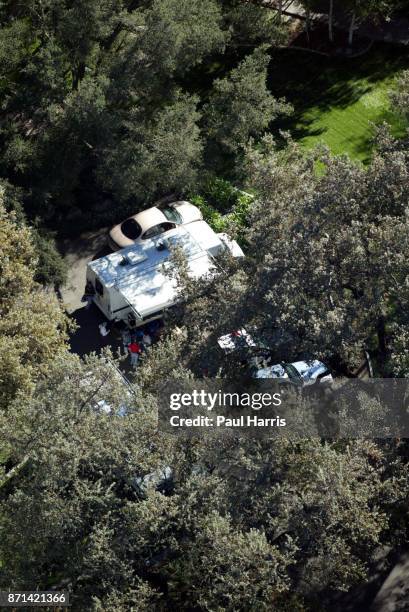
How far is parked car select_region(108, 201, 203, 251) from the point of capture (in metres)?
34.9

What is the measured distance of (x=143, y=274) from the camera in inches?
1305

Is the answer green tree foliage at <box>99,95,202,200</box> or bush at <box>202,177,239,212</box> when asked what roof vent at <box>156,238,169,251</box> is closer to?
green tree foliage at <box>99,95,202,200</box>

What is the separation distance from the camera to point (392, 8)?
134 ft

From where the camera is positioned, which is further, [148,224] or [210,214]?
[210,214]

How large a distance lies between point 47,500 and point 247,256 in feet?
32.9

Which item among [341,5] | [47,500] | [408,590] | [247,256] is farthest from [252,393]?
[341,5]

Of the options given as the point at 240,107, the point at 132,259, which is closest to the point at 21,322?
the point at 132,259

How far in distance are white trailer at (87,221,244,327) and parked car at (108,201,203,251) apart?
56 centimetres

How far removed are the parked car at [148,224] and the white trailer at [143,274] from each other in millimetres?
563

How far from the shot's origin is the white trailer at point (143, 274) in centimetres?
3231

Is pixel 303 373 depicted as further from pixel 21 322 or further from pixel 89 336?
pixel 21 322

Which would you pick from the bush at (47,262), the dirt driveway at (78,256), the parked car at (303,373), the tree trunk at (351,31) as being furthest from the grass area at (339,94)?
the bush at (47,262)

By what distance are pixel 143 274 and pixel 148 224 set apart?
9.31ft

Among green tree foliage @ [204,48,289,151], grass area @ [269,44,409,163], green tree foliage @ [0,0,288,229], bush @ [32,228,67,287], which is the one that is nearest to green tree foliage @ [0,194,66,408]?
bush @ [32,228,67,287]
